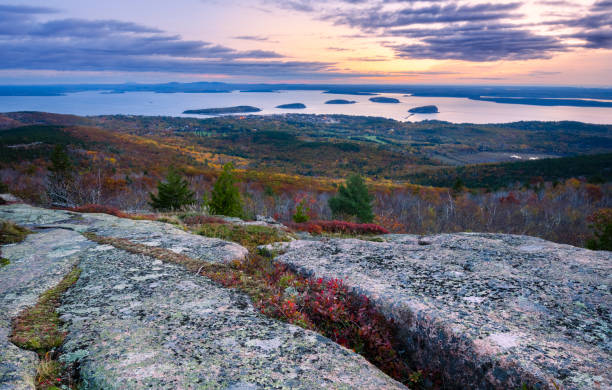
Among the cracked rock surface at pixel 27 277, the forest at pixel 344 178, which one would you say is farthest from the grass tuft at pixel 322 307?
Answer: the forest at pixel 344 178

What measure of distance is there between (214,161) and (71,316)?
145 m

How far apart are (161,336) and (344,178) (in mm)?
121683

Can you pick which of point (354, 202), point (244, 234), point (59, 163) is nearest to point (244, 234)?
point (244, 234)

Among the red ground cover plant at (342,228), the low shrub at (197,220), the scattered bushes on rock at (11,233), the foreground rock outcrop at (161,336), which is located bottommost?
the red ground cover plant at (342,228)

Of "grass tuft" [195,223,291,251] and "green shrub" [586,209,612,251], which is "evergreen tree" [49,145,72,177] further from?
"green shrub" [586,209,612,251]

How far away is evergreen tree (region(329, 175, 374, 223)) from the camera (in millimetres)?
30469

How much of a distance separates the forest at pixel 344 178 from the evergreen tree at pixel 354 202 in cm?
335

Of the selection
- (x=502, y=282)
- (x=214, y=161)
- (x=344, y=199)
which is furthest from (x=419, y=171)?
(x=502, y=282)

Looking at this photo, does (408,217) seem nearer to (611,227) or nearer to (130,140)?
(611,227)

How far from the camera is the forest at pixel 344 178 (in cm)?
4534

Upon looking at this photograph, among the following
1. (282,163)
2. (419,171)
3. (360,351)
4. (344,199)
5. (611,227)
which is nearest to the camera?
(360,351)

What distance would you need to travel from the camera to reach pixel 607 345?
3863 mm

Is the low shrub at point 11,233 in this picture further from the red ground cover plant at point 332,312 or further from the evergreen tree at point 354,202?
the evergreen tree at point 354,202

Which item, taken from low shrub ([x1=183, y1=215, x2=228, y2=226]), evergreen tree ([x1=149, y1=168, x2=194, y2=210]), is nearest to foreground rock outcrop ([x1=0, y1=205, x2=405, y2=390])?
low shrub ([x1=183, y1=215, x2=228, y2=226])
